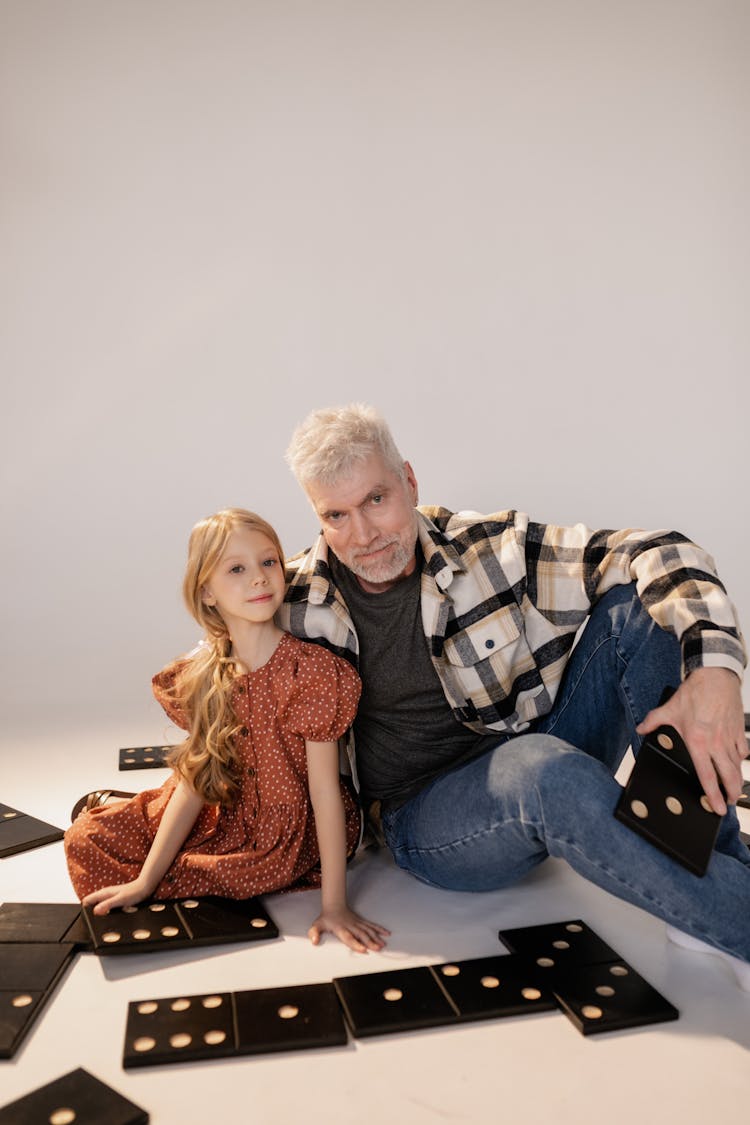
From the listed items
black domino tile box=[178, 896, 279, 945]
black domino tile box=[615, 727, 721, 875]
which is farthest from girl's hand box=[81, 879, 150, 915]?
black domino tile box=[615, 727, 721, 875]

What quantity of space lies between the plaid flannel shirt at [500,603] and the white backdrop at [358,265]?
2.98 meters

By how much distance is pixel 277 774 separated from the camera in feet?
8.20

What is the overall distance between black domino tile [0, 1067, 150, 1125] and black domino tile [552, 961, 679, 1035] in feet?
2.70

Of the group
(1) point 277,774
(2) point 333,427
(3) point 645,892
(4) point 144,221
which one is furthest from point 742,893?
(4) point 144,221

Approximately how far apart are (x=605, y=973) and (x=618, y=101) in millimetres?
5295

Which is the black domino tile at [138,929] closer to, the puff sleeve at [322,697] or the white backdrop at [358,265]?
the puff sleeve at [322,697]

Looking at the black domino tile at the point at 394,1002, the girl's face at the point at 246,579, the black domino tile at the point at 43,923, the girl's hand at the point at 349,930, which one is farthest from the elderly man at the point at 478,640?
the black domino tile at the point at 43,923

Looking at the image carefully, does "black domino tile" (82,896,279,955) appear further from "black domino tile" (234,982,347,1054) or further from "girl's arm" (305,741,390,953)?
"black domino tile" (234,982,347,1054)

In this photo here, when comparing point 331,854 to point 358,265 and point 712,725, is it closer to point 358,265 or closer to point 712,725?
point 712,725

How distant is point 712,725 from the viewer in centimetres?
205

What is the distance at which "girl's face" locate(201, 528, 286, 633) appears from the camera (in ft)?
8.03

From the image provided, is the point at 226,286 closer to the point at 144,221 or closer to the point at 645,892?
the point at 144,221

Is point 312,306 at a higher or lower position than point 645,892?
higher

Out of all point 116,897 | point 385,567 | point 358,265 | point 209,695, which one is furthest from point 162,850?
point 358,265
